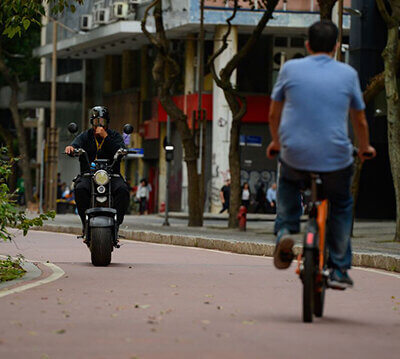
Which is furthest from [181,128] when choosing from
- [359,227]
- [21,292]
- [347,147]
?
[347,147]

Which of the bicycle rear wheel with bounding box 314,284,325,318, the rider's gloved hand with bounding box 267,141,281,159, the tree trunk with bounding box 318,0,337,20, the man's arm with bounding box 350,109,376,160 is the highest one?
the tree trunk with bounding box 318,0,337,20

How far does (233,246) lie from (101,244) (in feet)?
19.8

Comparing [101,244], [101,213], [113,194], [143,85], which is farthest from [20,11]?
[143,85]

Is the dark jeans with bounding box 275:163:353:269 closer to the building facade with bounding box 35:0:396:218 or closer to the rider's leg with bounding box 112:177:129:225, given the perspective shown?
the rider's leg with bounding box 112:177:129:225

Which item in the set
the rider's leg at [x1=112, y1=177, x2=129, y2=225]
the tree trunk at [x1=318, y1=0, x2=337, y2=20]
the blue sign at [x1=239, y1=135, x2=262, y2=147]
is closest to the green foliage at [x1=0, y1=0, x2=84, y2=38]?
the rider's leg at [x1=112, y1=177, x2=129, y2=225]

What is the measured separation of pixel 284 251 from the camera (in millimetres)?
8656

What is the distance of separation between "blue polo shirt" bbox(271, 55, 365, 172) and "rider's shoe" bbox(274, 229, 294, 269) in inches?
19.3

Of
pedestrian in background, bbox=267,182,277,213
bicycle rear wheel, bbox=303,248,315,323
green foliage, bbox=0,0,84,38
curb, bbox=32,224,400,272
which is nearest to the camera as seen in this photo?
bicycle rear wheel, bbox=303,248,315,323

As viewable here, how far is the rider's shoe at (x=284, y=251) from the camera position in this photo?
8633mm

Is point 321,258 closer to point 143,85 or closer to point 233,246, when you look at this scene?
point 233,246

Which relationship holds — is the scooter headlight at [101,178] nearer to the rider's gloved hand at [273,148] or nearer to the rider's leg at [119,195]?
the rider's leg at [119,195]

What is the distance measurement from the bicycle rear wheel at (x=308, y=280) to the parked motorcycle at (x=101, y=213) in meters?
6.09

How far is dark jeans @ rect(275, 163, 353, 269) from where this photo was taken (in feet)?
28.6

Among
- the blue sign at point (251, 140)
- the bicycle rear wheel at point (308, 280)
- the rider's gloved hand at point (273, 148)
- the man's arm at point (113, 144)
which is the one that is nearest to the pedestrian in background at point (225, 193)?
the blue sign at point (251, 140)
